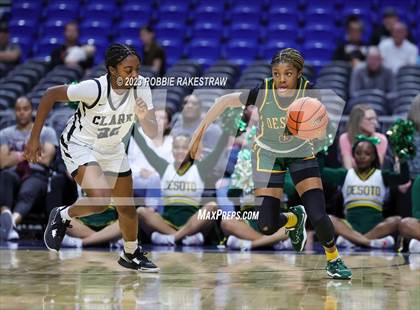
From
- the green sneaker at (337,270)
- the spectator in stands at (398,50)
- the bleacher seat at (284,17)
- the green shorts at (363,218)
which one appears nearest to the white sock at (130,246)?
the green sneaker at (337,270)

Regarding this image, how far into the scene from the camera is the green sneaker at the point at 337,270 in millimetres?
7000

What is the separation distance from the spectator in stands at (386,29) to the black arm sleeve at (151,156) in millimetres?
4754

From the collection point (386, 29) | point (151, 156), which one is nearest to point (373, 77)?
point (386, 29)

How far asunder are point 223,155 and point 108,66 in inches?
120

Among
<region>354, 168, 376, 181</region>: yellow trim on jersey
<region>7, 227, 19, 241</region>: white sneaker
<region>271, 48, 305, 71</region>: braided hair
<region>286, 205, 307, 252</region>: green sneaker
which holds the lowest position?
<region>7, 227, 19, 241</region>: white sneaker

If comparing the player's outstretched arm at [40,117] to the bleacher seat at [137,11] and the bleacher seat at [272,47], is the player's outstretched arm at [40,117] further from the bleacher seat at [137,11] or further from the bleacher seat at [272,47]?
the bleacher seat at [137,11]

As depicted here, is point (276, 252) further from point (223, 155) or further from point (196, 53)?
point (196, 53)

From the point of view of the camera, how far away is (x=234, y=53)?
13.7 meters

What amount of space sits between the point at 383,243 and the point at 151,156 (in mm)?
2701

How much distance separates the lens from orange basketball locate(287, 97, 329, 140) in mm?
6785

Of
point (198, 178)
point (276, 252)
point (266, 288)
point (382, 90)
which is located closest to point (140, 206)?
point (198, 178)

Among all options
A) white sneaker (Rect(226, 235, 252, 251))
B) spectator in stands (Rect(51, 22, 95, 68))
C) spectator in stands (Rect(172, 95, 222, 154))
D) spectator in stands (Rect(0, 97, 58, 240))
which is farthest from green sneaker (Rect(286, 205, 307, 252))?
spectator in stands (Rect(51, 22, 95, 68))

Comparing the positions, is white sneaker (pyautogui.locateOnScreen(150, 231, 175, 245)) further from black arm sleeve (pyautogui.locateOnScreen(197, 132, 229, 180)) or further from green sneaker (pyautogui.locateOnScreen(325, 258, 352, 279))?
green sneaker (pyautogui.locateOnScreen(325, 258, 352, 279))

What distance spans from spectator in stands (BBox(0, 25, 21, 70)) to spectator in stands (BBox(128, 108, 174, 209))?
486 centimetres
